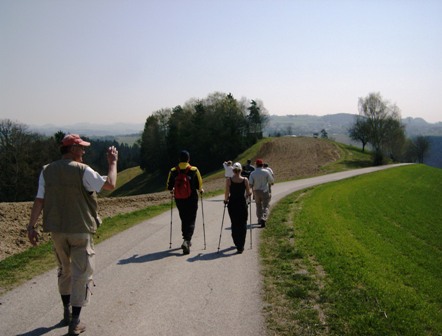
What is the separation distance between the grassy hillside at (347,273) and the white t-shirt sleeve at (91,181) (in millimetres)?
3251

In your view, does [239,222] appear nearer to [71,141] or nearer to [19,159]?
[71,141]

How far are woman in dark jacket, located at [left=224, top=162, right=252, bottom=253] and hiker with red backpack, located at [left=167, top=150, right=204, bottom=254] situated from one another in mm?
964

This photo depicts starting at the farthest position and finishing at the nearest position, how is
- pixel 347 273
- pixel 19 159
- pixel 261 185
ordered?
pixel 19 159
pixel 261 185
pixel 347 273

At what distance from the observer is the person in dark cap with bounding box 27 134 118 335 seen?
527 centimetres

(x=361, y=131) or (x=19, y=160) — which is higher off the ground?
(x=361, y=131)

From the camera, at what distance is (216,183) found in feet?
130

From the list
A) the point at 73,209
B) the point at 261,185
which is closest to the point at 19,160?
the point at 261,185

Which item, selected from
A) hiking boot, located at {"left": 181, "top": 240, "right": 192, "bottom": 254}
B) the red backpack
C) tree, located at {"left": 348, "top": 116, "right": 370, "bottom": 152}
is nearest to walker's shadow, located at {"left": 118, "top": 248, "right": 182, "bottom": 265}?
hiking boot, located at {"left": 181, "top": 240, "right": 192, "bottom": 254}

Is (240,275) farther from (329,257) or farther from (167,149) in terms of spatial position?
(167,149)

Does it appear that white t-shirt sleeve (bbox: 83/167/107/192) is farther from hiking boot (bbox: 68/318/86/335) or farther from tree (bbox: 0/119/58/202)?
tree (bbox: 0/119/58/202)

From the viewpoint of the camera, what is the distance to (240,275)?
8.05 metres

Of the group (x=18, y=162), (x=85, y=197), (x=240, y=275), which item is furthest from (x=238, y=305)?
(x=18, y=162)

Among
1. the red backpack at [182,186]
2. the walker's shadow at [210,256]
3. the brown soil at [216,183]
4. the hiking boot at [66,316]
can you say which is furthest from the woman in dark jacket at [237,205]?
the brown soil at [216,183]

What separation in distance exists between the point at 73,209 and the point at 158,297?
7.99 ft
